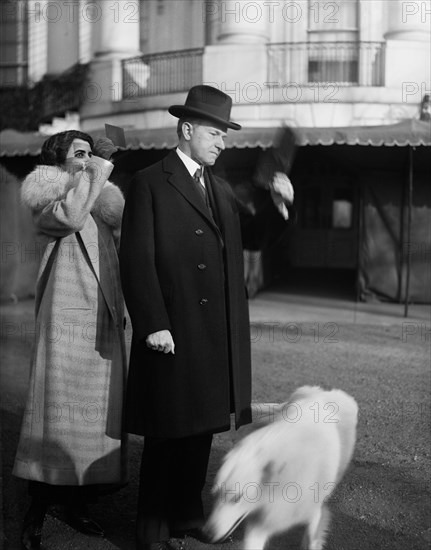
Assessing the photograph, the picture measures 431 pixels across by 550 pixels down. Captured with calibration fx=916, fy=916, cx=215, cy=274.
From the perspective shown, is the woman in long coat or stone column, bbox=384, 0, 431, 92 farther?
stone column, bbox=384, 0, 431, 92

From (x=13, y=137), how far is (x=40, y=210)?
417 inches

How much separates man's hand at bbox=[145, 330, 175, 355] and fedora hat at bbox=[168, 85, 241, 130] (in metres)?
0.95

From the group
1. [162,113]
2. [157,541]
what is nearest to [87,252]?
[157,541]

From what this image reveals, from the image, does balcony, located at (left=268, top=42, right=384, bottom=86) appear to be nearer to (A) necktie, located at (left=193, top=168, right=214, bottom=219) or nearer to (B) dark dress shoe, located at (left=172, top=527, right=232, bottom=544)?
(A) necktie, located at (left=193, top=168, right=214, bottom=219)

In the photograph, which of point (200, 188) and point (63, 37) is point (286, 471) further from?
point (63, 37)

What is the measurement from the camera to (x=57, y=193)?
171 inches

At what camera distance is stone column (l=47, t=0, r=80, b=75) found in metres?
23.0

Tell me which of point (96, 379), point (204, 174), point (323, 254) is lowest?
point (323, 254)

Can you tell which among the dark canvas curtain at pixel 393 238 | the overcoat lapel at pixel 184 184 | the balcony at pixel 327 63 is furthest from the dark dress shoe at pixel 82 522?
the balcony at pixel 327 63

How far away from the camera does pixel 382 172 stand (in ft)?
47.3

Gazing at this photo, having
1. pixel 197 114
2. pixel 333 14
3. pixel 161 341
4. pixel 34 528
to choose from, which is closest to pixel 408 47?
pixel 333 14

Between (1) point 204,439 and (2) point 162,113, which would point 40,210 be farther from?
(2) point 162,113

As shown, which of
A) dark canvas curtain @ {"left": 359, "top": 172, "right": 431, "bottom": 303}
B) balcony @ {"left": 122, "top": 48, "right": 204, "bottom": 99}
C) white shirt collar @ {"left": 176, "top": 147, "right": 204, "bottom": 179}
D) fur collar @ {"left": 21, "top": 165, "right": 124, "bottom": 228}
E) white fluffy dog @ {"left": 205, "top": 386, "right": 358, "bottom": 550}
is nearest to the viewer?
white fluffy dog @ {"left": 205, "top": 386, "right": 358, "bottom": 550}

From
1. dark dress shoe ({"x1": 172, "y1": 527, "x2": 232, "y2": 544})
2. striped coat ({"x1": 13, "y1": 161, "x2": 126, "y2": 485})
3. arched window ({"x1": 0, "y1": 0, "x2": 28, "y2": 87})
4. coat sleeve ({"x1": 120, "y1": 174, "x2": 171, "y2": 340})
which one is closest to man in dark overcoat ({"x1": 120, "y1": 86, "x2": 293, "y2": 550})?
coat sleeve ({"x1": 120, "y1": 174, "x2": 171, "y2": 340})
